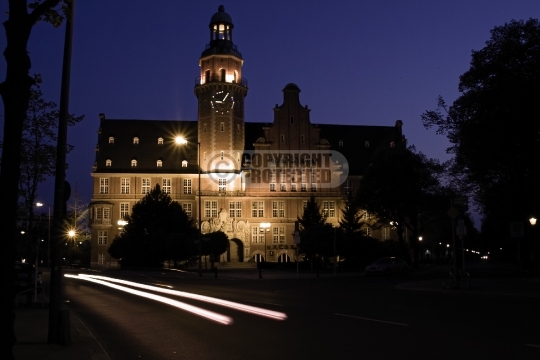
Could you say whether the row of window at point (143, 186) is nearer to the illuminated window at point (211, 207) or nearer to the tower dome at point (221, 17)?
the illuminated window at point (211, 207)

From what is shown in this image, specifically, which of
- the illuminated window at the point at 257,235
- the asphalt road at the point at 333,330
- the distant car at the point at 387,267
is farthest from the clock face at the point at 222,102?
the asphalt road at the point at 333,330

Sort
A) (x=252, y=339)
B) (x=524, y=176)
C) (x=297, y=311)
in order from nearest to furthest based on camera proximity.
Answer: (x=252, y=339) → (x=297, y=311) → (x=524, y=176)

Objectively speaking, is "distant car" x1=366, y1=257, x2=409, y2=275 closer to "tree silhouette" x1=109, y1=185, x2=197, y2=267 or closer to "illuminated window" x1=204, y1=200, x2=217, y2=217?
"tree silhouette" x1=109, y1=185, x2=197, y2=267

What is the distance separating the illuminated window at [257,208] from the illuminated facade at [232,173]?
4 cm

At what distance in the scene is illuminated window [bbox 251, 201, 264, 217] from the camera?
3457 inches

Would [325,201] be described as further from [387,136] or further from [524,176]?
[524,176]

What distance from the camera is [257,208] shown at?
88000mm

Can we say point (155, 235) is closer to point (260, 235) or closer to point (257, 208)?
point (260, 235)

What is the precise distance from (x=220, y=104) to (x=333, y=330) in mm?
76242

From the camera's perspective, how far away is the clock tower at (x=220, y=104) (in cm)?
8688

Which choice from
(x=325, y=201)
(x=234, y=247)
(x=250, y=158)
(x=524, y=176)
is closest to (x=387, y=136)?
(x=325, y=201)

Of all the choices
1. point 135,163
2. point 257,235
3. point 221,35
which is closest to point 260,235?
point 257,235

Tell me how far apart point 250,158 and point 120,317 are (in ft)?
239

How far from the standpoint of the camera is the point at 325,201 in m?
89.6
